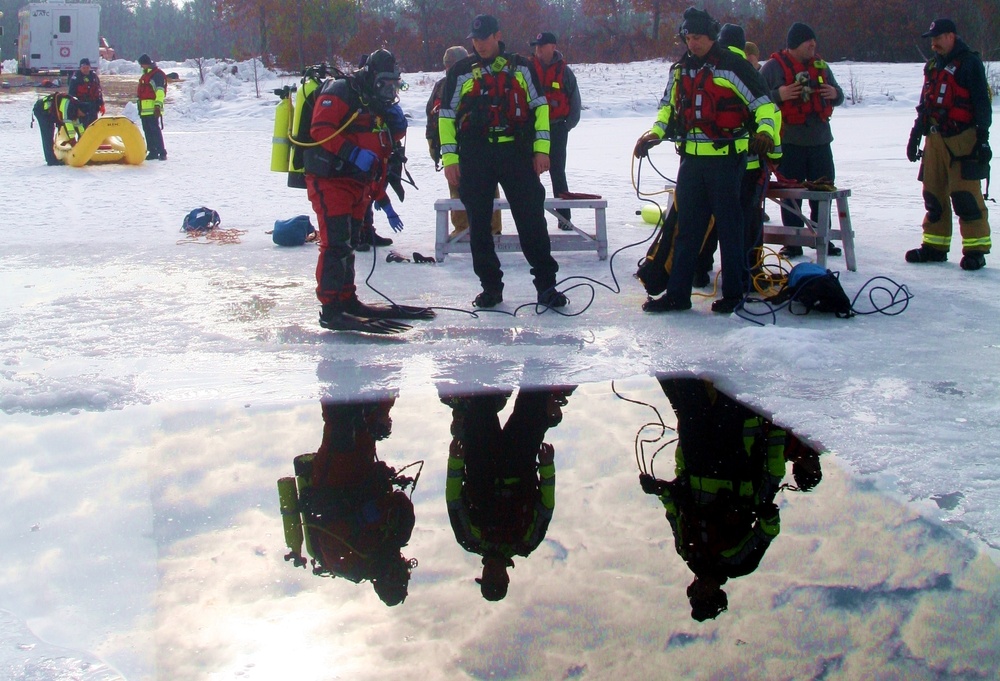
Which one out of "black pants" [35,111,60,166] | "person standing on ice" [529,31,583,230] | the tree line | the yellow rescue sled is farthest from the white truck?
"person standing on ice" [529,31,583,230]

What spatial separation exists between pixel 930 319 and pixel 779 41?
110 ft

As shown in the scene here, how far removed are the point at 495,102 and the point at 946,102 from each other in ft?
10.7

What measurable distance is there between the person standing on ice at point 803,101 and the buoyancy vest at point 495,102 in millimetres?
2196

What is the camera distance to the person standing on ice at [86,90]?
15867 mm

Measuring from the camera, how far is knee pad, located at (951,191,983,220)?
699 cm

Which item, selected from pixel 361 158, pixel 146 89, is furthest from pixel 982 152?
pixel 146 89

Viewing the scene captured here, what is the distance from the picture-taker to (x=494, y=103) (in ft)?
19.6

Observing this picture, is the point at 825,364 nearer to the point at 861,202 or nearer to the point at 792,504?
the point at 792,504

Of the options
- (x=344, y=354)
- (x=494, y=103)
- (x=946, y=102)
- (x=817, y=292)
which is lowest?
(x=344, y=354)

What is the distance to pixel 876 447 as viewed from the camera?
155 inches

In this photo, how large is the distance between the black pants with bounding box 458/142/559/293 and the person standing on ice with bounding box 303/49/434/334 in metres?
0.53

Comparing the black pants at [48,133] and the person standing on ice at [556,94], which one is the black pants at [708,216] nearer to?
the person standing on ice at [556,94]

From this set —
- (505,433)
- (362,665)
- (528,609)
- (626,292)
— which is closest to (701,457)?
(505,433)

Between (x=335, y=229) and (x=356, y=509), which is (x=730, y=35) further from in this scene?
(x=356, y=509)
